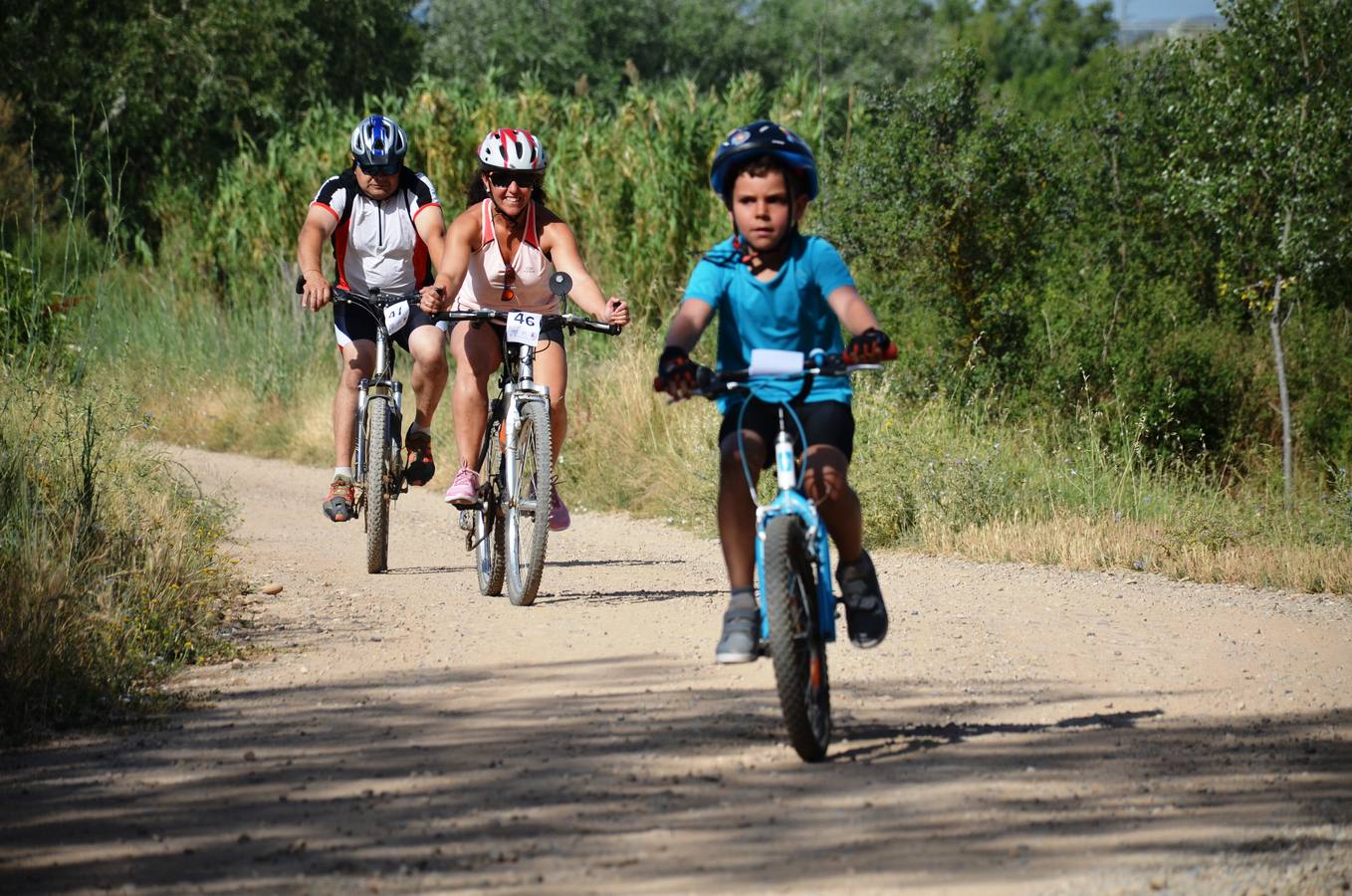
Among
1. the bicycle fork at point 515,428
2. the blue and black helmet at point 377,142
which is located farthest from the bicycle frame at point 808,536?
the blue and black helmet at point 377,142

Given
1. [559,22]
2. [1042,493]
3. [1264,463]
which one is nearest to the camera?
[1042,493]

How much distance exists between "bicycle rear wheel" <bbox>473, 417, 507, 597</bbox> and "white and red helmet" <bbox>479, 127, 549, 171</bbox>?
1.14m

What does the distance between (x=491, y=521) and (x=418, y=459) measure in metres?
1.13

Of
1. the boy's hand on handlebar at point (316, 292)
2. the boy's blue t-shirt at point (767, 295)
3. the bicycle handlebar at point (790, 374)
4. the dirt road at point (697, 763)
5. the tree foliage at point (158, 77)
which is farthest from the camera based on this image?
the tree foliage at point (158, 77)

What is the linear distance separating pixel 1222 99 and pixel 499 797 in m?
12.2

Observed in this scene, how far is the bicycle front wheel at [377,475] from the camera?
27.2ft

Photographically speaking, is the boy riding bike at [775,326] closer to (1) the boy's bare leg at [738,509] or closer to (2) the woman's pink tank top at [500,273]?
(1) the boy's bare leg at [738,509]

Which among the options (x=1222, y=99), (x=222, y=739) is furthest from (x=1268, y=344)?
(x=222, y=739)

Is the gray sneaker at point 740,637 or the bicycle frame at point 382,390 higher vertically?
the bicycle frame at point 382,390

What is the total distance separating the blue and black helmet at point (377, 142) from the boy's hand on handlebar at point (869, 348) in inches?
168

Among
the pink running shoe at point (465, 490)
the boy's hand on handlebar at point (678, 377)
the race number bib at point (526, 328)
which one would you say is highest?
the race number bib at point (526, 328)

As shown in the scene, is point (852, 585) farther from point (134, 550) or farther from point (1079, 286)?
point (1079, 286)

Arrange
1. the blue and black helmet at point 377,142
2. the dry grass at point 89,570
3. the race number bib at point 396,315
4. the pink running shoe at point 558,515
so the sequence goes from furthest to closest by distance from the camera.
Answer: the race number bib at point 396,315
the blue and black helmet at point 377,142
the pink running shoe at point 558,515
the dry grass at point 89,570

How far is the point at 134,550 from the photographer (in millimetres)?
6910
